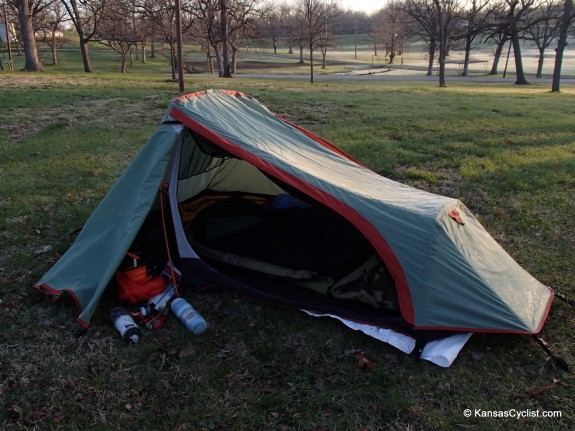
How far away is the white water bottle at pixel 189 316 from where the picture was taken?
3387 millimetres

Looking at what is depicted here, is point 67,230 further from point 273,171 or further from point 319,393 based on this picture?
point 319,393

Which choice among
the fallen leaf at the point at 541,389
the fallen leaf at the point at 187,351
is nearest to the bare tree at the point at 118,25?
the fallen leaf at the point at 187,351

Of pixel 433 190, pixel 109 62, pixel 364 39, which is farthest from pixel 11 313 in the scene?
pixel 364 39

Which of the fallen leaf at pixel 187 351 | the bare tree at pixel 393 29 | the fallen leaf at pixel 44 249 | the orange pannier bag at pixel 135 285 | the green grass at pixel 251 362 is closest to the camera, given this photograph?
the green grass at pixel 251 362

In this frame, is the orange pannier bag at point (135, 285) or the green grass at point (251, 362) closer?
the green grass at point (251, 362)

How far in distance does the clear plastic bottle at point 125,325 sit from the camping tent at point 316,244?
206 mm

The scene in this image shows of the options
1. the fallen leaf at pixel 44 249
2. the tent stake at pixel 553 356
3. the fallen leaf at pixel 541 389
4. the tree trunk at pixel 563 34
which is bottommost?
the fallen leaf at pixel 541 389

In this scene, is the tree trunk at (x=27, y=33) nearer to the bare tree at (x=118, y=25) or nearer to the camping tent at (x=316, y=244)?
the bare tree at (x=118, y=25)

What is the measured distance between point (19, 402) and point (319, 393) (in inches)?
71.5

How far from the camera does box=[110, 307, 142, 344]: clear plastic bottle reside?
3262mm

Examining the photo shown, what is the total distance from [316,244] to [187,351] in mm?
1580

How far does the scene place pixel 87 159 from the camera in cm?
740

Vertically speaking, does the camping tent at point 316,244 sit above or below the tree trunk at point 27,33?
below

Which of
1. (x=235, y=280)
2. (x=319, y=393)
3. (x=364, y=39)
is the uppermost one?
(x=364, y=39)
